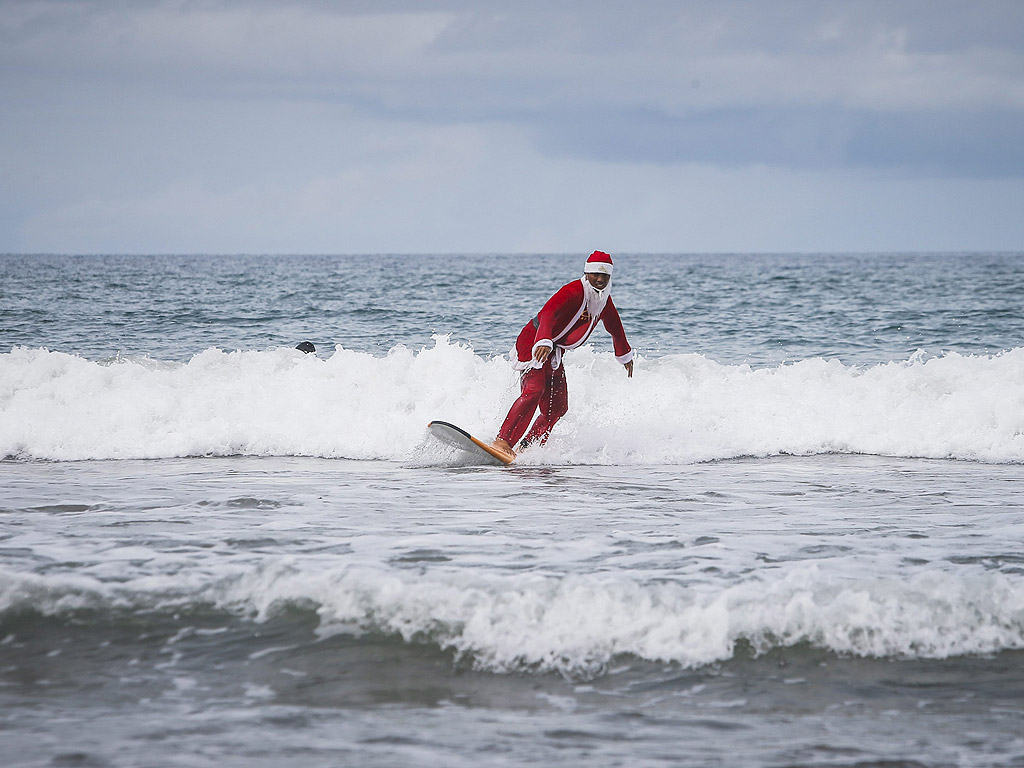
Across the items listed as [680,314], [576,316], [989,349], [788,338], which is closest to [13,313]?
[680,314]

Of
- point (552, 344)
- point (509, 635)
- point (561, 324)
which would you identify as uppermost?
point (561, 324)

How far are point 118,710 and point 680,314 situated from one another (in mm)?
21567

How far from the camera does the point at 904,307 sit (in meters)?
25.1

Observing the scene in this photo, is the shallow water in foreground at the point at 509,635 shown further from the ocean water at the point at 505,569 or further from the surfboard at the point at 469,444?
the surfboard at the point at 469,444

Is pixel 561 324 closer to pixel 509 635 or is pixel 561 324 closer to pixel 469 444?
pixel 469 444

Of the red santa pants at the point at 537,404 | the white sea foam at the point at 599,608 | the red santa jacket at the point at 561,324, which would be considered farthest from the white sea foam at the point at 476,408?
the white sea foam at the point at 599,608

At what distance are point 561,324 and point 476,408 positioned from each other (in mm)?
2407

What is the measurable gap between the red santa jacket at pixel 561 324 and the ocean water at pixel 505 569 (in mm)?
911

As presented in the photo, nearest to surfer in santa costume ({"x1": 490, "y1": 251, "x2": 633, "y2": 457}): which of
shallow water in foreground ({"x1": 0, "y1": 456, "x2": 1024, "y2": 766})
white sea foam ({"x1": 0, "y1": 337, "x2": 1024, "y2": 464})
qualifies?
white sea foam ({"x1": 0, "y1": 337, "x2": 1024, "y2": 464})

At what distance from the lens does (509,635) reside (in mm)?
4082

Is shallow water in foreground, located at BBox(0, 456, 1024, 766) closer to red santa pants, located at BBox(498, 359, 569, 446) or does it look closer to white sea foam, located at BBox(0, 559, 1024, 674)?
white sea foam, located at BBox(0, 559, 1024, 674)

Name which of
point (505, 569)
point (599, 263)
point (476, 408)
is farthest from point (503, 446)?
point (505, 569)

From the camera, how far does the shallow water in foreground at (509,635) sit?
3.31 metres

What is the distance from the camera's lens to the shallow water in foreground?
10.9ft
